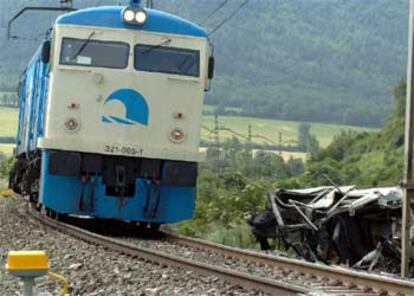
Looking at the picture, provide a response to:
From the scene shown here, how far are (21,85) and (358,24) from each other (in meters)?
112

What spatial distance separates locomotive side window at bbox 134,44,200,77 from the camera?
14125 mm

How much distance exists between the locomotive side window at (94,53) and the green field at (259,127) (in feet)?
188

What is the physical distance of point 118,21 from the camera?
46.2ft

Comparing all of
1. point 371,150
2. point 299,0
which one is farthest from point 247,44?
point 371,150

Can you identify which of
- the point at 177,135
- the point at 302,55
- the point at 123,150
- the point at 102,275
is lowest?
the point at 102,275

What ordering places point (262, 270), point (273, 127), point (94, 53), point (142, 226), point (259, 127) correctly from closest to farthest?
point (262, 270) < point (94, 53) < point (142, 226) < point (259, 127) < point (273, 127)

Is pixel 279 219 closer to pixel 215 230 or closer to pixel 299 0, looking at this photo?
pixel 215 230

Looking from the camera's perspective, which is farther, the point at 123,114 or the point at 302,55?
the point at 302,55

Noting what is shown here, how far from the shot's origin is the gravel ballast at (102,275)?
8.04 meters

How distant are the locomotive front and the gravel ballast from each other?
1404mm

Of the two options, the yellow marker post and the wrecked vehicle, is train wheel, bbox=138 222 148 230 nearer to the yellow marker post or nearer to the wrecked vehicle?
the wrecked vehicle

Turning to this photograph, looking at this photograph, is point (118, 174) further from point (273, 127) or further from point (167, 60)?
point (273, 127)

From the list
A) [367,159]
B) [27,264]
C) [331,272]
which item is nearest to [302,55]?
[367,159]

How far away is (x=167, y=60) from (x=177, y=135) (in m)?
1.23
